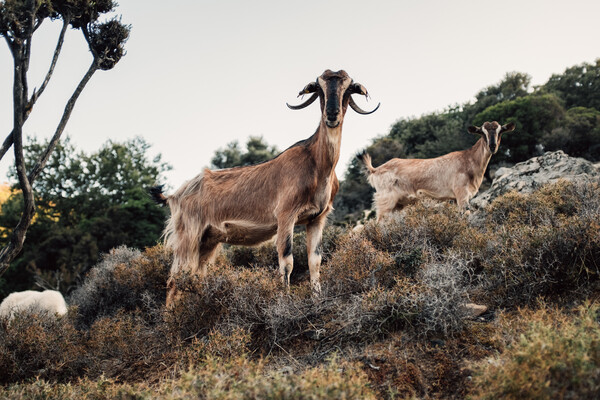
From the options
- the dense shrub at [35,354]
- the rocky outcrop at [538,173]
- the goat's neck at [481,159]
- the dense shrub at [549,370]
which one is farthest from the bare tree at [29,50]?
the goat's neck at [481,159]

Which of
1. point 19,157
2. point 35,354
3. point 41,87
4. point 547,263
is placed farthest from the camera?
point 41,87

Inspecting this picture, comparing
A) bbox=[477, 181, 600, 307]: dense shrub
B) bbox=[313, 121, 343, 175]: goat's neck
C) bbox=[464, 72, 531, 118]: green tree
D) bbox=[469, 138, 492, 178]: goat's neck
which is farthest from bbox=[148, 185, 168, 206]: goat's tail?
bbox=[464, 72, 531, 118]: green tree

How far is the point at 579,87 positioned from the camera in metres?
28.4

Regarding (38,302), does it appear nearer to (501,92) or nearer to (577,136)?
(577,136)

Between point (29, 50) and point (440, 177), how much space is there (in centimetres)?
939

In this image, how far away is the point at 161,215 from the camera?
27656 mm

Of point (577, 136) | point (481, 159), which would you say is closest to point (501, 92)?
point (577, 136)

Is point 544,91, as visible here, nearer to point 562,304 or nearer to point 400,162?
point 400,162

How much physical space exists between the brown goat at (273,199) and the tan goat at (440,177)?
18.5ft

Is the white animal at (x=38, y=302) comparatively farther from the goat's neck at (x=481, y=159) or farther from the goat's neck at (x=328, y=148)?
the goat's neck at (x=481, y=159)

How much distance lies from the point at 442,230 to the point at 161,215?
78.5ft

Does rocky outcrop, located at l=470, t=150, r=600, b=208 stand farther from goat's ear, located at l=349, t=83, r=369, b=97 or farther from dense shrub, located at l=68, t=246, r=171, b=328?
dense shrub, located at l=68, t=246, r=171, b=328

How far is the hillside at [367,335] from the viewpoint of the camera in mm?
2662

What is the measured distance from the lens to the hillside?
2662mm
